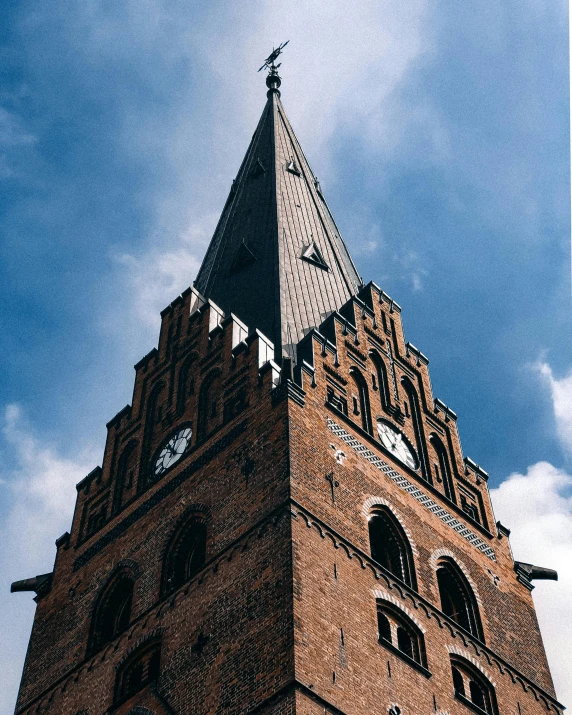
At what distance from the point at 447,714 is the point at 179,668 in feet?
16.0

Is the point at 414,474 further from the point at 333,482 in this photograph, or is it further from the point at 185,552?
the point at 185,552

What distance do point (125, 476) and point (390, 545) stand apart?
7076mm

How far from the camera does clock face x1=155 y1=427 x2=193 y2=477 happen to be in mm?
28938

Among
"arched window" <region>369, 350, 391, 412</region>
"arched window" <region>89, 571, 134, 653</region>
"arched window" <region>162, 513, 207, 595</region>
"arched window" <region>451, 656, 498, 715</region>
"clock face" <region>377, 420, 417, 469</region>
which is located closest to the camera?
"arched window" <region>451, 656, 498, 715</region>

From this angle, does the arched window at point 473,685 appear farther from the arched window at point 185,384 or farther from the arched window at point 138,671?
the arched window at point 185,384

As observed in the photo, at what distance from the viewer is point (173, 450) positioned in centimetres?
2934

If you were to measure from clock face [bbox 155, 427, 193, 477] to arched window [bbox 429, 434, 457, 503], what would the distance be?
6.04 meters

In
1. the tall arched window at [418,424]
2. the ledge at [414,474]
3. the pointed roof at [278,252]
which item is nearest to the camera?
the ledge at [414,474]

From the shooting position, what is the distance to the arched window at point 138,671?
24.0 m

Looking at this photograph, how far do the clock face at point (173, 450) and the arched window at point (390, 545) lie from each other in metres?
4.74

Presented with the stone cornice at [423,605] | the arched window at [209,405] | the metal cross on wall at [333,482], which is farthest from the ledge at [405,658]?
the arched window at [209,405]

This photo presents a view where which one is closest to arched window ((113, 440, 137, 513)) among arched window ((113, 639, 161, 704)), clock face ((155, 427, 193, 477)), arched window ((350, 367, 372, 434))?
clock face ((155, 427, 193, 477))

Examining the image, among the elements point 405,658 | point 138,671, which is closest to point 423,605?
point 405,658

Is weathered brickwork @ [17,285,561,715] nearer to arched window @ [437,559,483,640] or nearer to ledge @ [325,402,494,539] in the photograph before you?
ledge @ [325,402,494,539]
